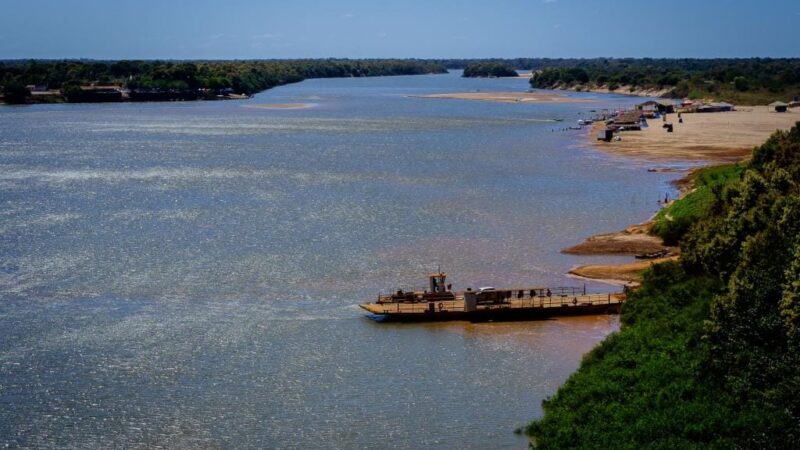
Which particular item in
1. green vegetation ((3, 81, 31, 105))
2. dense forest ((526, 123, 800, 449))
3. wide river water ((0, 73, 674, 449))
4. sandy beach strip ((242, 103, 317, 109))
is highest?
green vegetation ((3, 81, 31, 105))

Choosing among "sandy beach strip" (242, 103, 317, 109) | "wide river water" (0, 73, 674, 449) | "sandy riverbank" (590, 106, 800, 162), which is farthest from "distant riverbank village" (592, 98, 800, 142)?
"sandy beach strip" (242, 103, 317, 109)

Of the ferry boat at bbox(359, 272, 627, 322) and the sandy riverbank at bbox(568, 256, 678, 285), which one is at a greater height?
the sandy riverbank at bbox(568, 256, 678, 285)

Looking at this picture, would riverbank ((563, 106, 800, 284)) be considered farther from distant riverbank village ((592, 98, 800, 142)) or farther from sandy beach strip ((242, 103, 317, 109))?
sandy beach strip ((242, 103, 317, 109))

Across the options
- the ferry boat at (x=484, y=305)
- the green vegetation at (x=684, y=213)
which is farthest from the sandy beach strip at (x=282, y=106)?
the ferry boat at (x=484, y=305)

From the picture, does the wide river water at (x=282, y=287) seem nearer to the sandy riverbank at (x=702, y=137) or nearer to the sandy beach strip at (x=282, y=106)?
the sandy riverbank at (x=702, y=137)

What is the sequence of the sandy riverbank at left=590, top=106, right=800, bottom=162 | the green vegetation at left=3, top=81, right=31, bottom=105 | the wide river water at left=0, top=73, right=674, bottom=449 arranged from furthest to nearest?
the green vegetation at left=3, top=81, right=31, bottom=105 < the sandy riverbank at left=590, top=106, right=800, bottom=162 < the wide river water at left=0, top=73, right=674, bottom=449

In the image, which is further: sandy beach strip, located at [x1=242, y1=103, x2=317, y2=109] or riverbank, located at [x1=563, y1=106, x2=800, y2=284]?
sandy beach strip, located at [x1=242, y1=103, x2=317, y2=109]

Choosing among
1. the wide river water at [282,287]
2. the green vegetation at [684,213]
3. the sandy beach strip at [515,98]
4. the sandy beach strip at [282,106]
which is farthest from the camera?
the sandy beach strip at [515,98]
